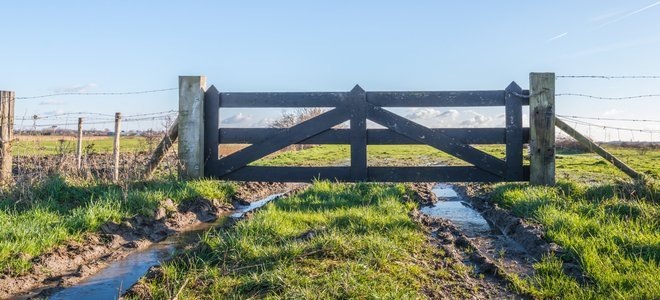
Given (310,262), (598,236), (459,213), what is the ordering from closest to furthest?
1. (310,262)
2. (598,236)
3. (459,213)

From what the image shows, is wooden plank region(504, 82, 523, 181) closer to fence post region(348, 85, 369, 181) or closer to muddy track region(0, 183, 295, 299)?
fence post region(348, 85, 369, 181)

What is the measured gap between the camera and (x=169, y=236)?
6.22m

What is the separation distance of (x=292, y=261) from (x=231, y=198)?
194 inches

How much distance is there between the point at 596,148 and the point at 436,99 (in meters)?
2.74

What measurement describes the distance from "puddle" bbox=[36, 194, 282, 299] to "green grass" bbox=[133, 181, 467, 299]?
1.46ft

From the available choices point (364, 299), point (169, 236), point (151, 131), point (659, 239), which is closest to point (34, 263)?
point (169, 236)

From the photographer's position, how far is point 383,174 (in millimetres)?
8953

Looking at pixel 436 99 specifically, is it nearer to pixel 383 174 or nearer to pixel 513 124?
pixel 513 124

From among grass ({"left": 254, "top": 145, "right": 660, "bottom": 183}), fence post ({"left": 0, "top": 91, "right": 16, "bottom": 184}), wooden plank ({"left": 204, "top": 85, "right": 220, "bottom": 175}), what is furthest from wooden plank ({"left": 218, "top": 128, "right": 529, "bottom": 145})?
fence post ({"left": 0, "top": 91, "right": 16, "bottom": 184})

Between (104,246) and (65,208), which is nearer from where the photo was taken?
(104,246)

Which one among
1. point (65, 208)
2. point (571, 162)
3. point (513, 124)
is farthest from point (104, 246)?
point (571, 162)

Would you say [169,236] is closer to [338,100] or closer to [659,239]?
[338,100]

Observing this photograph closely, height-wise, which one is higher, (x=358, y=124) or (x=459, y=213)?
(x=358, y=124)

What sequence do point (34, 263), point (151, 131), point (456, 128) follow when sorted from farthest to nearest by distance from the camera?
point (151, 131) < point (456, 128) < point (34, 263)
